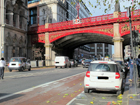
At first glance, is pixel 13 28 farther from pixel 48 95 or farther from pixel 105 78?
pixel 105 78

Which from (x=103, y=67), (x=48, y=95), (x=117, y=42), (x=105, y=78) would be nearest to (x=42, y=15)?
(x=117, y=42)

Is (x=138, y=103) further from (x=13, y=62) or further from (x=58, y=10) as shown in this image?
(x=58, y=10)

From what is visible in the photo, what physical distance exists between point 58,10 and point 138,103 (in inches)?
2127

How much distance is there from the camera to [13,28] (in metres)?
37.5

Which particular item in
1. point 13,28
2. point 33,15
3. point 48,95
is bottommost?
point 48,95

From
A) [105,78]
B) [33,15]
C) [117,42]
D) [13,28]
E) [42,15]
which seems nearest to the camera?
[105,78]

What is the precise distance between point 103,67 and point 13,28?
33.0 meters

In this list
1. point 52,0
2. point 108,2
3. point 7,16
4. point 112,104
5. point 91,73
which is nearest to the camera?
point 112,104

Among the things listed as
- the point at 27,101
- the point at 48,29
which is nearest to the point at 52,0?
the point at 48,29

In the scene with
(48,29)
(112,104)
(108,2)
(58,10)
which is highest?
(58,10)

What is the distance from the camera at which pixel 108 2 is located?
9820 millimetres

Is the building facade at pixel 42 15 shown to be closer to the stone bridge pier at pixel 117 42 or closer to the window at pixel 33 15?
the window at pixel 33 15

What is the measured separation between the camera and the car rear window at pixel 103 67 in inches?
304

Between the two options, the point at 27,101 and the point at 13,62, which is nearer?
the point at 27,101
